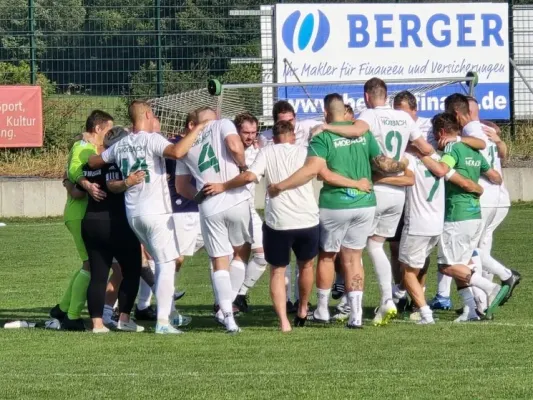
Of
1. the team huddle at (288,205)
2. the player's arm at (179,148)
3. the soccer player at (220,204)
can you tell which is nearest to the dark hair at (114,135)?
the team huddle at (288,205)

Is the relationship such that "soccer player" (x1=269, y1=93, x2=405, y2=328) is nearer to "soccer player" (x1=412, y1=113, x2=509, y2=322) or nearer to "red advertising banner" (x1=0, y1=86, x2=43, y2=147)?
"soccer player" (x1=412, y1=113, x2=509, y2=322)

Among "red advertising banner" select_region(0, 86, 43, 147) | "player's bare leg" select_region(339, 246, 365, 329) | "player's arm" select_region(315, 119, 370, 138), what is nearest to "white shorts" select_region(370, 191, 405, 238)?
"player's bare leg" select_region(339, 246, 365, 329)

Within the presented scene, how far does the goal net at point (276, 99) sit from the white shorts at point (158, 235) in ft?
25.7

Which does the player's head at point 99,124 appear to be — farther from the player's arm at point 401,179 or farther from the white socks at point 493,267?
the white socks at point 493,267

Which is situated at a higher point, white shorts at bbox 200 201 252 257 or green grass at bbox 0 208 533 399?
Answer: white shorts at bbox 200 201 252 257

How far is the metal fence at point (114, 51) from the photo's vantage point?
82.1 ft

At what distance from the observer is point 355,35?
2611 cm

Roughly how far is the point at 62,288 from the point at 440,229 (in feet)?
17.4

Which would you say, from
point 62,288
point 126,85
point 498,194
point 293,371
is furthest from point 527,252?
point 126,85

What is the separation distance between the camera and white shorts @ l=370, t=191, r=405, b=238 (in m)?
11.3

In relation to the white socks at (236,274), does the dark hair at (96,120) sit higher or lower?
higher

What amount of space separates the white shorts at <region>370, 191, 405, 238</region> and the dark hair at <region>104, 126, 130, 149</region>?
241cm

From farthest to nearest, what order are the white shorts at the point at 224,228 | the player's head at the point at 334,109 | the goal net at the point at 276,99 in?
the goal net at the point at 276,99 → the player's head at the point at 334,109 → the white shorts at the point at 224,228

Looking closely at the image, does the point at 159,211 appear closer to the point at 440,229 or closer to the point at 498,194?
the point at 440,229
